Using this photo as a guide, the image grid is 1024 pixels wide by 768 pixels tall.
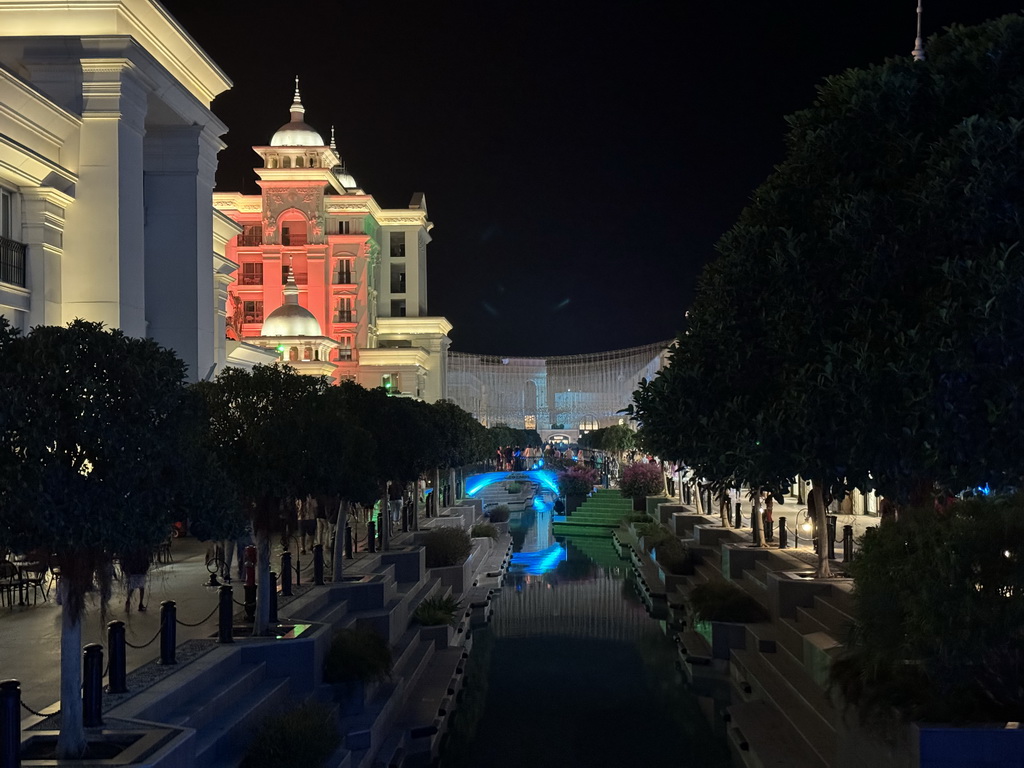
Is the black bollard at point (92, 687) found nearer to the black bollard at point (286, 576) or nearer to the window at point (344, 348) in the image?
the black bollard at point (286, 576)

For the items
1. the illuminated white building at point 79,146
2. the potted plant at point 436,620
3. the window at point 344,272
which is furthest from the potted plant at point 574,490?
the potted plant at point 436,620

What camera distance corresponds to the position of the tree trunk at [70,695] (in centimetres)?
919

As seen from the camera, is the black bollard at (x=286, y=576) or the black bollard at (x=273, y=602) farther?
the black bollard at (x=286, y=576)

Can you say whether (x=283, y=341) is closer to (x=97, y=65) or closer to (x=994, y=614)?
(x=97, y=65)

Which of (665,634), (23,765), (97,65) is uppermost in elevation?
(97,65)

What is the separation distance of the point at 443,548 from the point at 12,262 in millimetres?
12368

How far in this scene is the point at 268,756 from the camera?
1148 cm

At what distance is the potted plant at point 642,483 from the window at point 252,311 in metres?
34.3

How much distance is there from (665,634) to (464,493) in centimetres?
3847

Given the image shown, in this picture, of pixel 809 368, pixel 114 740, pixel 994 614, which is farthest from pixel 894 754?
pixel 114 740

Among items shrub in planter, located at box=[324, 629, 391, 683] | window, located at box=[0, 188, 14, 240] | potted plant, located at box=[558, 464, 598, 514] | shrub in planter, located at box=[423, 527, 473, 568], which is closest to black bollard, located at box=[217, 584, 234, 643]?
shrub in planter, located at box=[324, 629, 391, 683]

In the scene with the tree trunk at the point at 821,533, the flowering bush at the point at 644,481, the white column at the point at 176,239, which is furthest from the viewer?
the flowering bush at the point at 644,481

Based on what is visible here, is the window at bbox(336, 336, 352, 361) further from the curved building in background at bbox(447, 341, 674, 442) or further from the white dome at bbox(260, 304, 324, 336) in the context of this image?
the curved building in background at bbox(447, 341, 674, 442)

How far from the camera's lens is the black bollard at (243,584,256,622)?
1573cm
